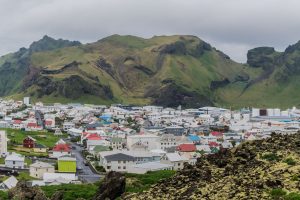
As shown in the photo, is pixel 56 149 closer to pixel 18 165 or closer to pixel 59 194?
pixel 18 165

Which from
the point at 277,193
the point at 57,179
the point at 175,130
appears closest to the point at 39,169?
the point at 57,179

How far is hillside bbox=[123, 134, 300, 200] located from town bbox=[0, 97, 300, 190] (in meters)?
5.98

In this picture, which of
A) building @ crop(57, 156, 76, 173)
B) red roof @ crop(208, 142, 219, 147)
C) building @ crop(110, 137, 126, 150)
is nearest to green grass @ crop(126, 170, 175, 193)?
building @ crop(57, 156, 76, 173)

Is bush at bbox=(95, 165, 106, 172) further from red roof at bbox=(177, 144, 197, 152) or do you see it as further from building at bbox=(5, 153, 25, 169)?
red roof at bbox=(177, 144, 197, 152)

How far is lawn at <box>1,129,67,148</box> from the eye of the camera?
10941cm

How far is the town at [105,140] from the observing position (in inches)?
2965

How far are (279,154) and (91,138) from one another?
3613 inches

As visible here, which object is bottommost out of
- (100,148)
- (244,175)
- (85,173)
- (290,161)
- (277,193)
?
(85,173)

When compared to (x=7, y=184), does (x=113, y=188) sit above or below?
above

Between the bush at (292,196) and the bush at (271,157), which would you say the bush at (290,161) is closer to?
the bush at (271,157)

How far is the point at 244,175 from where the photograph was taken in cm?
2041

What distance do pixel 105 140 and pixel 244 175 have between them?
95.8 meters

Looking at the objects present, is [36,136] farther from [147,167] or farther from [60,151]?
[147,167]

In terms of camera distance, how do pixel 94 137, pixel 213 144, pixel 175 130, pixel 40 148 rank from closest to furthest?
pixel 40 148 < pixel 213 144 < pixel 94 137 < pixel 175 130
